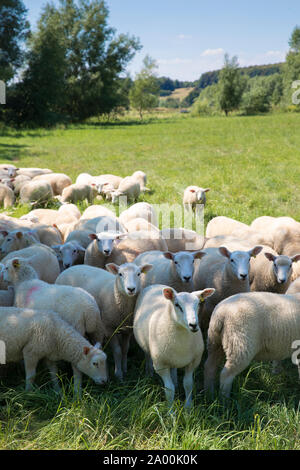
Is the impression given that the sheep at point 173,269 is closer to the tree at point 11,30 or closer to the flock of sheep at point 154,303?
the flock of sheep at point 154,303

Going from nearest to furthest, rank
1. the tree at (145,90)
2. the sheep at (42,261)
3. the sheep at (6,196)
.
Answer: the sheep at (42,261)
the sheep at (6,196)
the tree at (145,90)

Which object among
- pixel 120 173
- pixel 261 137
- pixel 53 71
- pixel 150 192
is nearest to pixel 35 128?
pixel 53 71

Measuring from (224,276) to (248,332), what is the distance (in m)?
1.29

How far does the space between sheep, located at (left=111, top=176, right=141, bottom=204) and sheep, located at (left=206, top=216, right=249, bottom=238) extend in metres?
3.35

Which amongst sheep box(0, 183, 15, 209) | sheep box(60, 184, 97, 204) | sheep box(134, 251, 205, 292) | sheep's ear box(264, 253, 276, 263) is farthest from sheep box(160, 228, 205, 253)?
sheep box(0, 183, 15, 209)

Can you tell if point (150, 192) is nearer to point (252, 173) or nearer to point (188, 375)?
point (252, 173)

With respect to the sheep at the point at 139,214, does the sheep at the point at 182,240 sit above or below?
below

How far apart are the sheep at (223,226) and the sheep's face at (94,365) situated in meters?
3.82

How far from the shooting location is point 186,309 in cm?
327

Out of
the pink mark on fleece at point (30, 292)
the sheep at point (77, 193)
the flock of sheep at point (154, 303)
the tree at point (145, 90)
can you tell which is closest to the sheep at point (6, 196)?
the sheep at point (77, 193)

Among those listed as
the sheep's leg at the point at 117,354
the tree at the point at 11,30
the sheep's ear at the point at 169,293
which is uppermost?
the tree at the point at 11,30

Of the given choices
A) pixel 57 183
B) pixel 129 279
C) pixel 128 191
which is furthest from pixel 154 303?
pixel 57 183

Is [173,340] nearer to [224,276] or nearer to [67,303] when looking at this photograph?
[67,303]

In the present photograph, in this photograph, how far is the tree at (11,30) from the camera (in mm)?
30109
